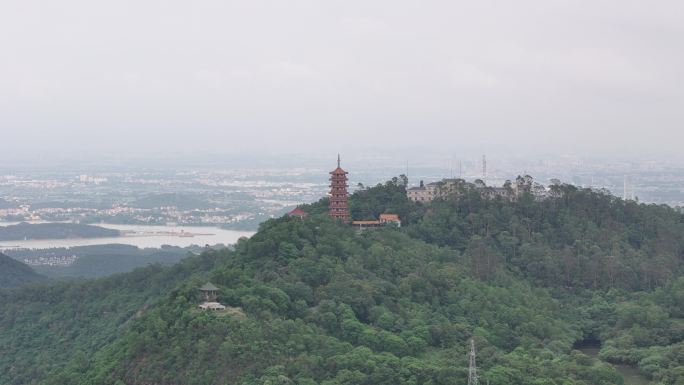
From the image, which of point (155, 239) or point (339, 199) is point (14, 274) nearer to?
point (339, 199)

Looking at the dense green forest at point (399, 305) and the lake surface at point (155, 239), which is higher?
the dense green forest at point (399, 305)

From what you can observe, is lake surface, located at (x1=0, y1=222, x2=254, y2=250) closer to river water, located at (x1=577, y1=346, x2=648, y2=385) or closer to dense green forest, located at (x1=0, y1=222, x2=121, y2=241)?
dense green forest, located at (x1=0, y1=222, x2=121, y2=241)

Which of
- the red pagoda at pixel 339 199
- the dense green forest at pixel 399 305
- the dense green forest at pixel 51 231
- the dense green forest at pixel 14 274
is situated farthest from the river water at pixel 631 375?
the dense green forest at pixel 51 231

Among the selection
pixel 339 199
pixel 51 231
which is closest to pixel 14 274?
pixel 339 199

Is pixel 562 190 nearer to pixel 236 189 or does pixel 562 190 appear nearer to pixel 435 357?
pixel 435 357

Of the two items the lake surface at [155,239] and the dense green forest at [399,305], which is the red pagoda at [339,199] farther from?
the lake surface at [155,239]

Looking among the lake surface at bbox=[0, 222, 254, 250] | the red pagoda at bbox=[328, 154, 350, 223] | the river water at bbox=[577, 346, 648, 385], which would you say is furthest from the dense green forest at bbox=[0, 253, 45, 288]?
the river water at bbox=[577, 346, 648, 385]
